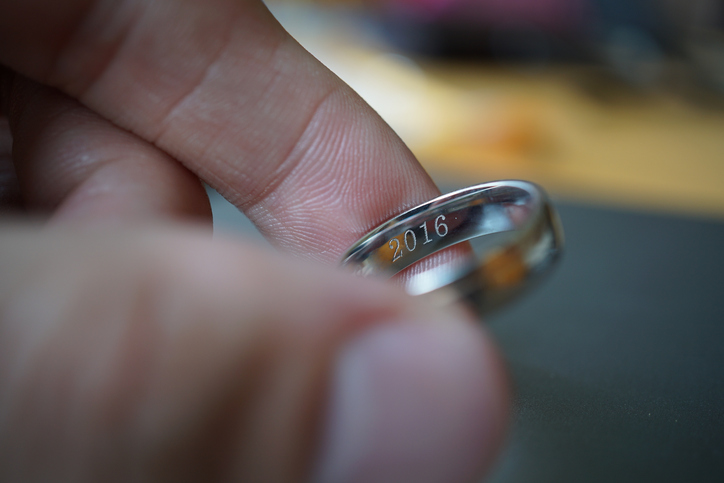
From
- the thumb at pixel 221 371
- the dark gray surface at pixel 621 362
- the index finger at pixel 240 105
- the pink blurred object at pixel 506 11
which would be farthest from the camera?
the pink blurred object at pixel 506 11

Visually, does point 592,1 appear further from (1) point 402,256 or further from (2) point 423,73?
(1) point 402,256

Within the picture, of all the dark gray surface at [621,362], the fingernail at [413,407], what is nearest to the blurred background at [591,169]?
the dark gray surface at [621,362]

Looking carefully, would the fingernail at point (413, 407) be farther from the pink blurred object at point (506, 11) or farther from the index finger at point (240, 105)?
the pink blurred object at point (506, 11)

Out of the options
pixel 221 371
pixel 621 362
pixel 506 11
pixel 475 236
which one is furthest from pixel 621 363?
pixel 506 11

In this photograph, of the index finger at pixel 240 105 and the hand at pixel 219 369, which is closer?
the hand at pixel 219 369

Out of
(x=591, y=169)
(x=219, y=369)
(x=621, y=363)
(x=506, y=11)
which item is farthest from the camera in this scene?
(x=506, y=11)

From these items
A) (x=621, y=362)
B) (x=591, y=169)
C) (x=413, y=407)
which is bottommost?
(x=591, y=169)

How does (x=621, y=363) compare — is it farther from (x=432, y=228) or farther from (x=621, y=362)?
(x=432, y=228)
